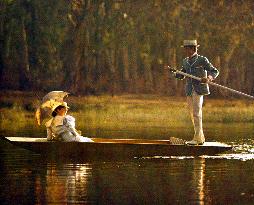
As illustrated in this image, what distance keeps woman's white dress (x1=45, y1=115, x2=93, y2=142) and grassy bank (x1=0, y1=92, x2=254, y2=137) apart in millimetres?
7039

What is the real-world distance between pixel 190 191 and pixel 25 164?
3413 mm

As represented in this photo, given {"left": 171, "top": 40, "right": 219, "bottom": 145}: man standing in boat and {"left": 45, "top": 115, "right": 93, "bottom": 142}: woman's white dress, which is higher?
{"left": 171, "top": 40, "right": 219, "bottom": 145}: man standing in boat

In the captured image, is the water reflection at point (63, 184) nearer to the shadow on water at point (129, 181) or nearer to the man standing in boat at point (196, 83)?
the shadow on water at point (129, 181)

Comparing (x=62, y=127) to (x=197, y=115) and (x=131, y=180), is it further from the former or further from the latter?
(x=131, y=180)

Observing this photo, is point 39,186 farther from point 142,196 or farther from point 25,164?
point 25,164

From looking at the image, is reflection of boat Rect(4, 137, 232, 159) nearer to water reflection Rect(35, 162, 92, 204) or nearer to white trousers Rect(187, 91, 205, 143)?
white trousers Rect(187, 91, 205, 143)

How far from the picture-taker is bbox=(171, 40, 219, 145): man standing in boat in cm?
1443

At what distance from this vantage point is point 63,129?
543 inches

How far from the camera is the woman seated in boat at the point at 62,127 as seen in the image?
13750 millimetres

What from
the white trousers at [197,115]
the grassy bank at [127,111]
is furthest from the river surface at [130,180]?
the grassy bank at [127,111]

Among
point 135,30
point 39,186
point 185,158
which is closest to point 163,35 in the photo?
point 135,30

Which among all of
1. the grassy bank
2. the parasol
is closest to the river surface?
the parasol

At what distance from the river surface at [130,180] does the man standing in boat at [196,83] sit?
402 millimetres

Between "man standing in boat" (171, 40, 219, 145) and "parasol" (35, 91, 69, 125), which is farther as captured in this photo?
"man standing in boat" (171, 40, 219, 145)
